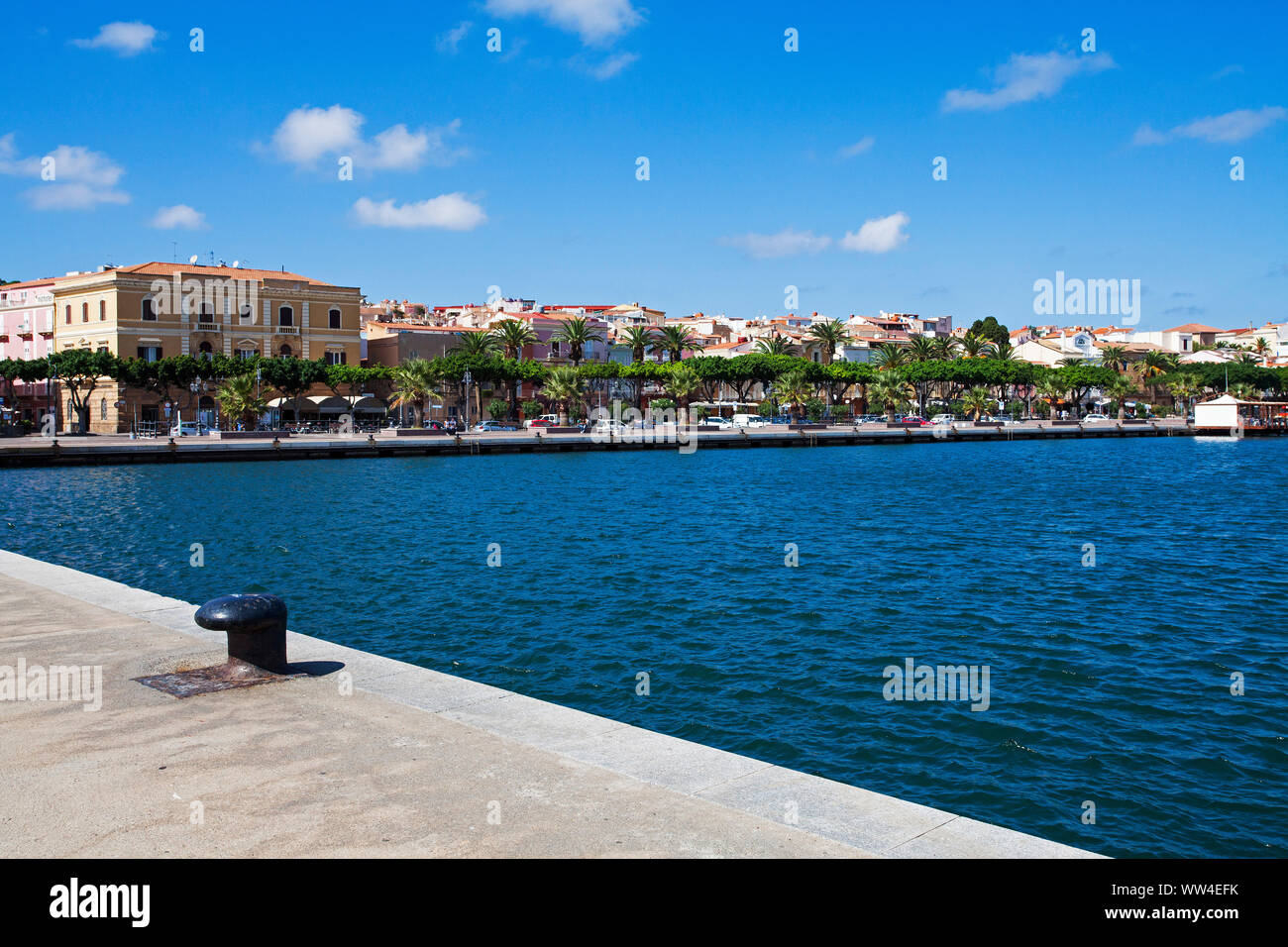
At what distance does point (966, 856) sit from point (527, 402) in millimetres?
91780

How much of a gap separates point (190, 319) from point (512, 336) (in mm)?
26143

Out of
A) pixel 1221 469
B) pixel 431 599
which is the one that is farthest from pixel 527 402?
pixel 431 599

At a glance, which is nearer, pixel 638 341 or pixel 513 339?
pixel 513 339

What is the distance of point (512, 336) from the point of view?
9062cm

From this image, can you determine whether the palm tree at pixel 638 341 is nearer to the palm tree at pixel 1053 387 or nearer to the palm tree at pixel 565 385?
the palm tree at pixel 565 385

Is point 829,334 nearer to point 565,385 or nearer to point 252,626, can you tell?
point 565,385

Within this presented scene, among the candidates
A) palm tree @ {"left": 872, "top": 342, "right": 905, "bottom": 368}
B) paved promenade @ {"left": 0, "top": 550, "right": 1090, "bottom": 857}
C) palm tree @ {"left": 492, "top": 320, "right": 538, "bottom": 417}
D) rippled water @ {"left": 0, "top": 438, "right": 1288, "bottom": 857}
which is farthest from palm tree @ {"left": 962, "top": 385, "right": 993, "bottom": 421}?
paved promenade @ {"left": 0, "top": 550, "right": 1090, "bottom": 857}

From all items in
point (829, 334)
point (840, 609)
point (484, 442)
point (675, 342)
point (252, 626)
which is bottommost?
point (840, 609)

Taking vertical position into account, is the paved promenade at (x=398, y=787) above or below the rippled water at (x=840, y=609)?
above

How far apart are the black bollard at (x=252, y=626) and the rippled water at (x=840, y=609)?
3.68 meters

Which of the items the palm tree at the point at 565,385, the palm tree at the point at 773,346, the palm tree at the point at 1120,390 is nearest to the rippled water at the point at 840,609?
the palm tree at the point at 565,385

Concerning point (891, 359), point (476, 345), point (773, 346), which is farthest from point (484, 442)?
point (891, 359)

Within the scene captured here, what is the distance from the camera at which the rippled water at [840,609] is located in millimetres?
10000

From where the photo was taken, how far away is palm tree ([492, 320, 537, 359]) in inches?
3574
